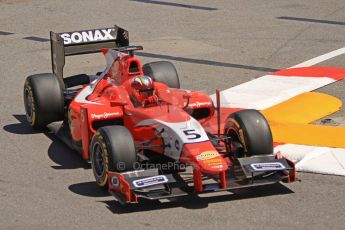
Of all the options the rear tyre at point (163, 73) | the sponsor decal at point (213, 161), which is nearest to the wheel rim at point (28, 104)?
the rear tyre at point (163, 73)

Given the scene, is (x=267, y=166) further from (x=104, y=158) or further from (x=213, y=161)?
(x=104, y=158)

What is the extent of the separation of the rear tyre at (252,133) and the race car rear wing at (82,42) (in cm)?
337

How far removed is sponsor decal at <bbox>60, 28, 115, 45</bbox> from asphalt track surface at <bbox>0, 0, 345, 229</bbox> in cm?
138

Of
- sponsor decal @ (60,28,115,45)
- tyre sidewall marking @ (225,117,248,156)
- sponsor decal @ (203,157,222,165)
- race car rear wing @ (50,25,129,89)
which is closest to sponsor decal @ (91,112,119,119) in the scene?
tyre sidewall marking @ (225,117,248,156)

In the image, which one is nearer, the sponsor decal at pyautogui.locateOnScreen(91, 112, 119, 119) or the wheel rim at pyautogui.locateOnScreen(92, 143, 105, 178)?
the wheel rim at pyautogui.locateOnScreen(92, 143, 105, 178)

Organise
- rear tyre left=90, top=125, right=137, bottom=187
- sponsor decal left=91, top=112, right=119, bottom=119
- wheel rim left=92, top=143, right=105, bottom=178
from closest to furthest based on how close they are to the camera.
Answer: rear tyre left=90, top=125, right=137, bottom=187 → wheel rim left=92, top=143, right=105, bottom=178 → sponsor decal left=91, top=112, right=119, bottom=119

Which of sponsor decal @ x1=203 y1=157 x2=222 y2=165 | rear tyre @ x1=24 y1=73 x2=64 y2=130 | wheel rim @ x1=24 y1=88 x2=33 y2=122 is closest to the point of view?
sponsor decal @ x1=203 y1=157 x2=222 y2=165

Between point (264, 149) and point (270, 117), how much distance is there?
107 inches

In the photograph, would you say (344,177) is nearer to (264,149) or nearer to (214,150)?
(264,149)

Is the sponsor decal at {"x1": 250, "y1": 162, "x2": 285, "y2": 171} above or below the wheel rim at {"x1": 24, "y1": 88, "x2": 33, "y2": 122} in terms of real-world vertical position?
below

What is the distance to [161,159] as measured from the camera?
10844 millimetres

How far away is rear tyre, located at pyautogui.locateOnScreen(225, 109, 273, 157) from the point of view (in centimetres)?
1035

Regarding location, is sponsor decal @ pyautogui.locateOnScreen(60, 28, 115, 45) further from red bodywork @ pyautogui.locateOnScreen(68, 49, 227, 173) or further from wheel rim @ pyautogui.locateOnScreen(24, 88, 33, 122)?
red bodywork @ pyautogui.locateOnScreen(68, 49, 227, 173)

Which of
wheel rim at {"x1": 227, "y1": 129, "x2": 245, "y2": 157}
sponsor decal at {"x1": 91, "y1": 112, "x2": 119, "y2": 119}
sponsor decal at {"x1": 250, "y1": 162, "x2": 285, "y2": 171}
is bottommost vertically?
sponsor decal at {"x1": 250, "y1": 162, "x2": 285, "y2": 171}
